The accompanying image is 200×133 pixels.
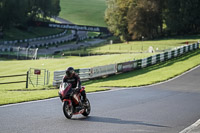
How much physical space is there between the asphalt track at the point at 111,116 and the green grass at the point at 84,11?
12849 centimetres

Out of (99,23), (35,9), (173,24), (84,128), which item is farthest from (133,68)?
(99,23)

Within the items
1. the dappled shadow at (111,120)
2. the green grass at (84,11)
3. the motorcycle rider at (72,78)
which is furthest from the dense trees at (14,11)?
the dappled shadow at (111,120)

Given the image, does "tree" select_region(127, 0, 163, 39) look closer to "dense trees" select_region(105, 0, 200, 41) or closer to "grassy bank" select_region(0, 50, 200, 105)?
"dense trees" select_region(105, 0, 200, 41)

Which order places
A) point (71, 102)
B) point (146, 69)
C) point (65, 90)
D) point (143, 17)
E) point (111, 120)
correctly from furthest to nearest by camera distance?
point (143, 17)
point (146, 69)
point (71, 102)
point (111, 120)
point (65, 90)

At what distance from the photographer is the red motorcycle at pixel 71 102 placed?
41.4 ft

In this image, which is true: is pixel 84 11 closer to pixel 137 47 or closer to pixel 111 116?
pixel 137 47

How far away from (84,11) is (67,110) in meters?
159

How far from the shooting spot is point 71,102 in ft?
42.4

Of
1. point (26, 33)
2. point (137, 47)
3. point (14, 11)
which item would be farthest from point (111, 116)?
point (26, 33)

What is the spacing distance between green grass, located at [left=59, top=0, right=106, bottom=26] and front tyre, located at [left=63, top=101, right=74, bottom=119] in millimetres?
132831

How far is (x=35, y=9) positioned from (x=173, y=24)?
53.2m

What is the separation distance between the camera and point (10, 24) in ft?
329

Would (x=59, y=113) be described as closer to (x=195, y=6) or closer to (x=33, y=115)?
(x=33, y=115)

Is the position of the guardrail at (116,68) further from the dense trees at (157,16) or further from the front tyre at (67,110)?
the dense trees at (157,16)
